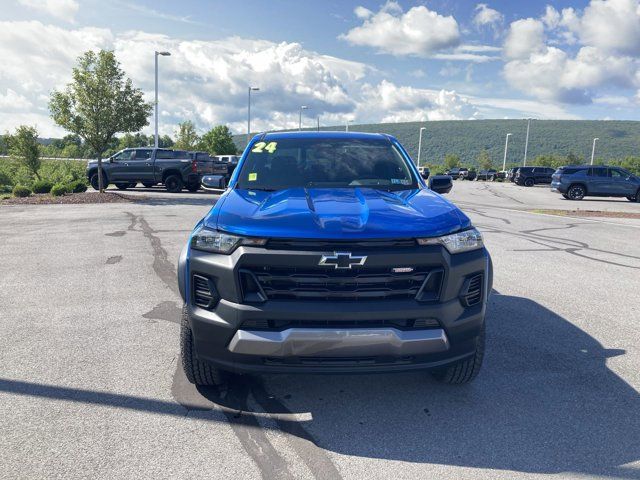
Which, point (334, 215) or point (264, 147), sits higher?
point (264, 147)

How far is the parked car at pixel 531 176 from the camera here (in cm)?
4303

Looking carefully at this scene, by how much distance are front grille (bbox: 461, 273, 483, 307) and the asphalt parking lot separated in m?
0.74

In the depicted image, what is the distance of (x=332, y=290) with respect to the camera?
2.82 meters

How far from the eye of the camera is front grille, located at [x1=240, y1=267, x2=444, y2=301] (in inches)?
110

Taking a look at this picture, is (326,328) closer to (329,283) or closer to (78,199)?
(329,283)

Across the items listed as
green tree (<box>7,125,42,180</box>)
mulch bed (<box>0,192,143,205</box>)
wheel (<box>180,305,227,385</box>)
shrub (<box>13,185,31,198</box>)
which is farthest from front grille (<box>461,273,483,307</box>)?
green tree (<box>7,125,42,180</box>)

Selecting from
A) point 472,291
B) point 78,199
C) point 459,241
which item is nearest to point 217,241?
point 459,241


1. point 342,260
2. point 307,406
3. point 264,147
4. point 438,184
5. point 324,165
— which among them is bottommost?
point 307,406

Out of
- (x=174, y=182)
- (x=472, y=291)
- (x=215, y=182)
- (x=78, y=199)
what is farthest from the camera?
(x=174, y=182)

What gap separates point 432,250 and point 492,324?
231 centimetres

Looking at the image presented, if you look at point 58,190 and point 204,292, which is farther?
point 58,190

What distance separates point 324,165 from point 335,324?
1958mm

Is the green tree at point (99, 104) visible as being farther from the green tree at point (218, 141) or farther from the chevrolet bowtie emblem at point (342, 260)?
the green tree at point (218, 141)

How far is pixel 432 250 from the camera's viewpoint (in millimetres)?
2898
